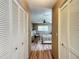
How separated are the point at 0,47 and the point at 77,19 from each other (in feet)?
3.72

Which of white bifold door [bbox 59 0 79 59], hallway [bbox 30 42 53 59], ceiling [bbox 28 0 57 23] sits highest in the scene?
ceiling [bbox 28 0 57 23]

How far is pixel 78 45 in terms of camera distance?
1568 millimetres

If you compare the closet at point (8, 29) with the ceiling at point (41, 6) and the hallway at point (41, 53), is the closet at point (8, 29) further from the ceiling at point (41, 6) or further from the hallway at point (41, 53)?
the hallway at point (41, 53)

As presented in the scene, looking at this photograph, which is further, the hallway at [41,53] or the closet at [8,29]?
the hallway at [41,53]

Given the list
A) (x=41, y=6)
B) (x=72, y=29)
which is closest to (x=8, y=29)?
(x=72, y=29)

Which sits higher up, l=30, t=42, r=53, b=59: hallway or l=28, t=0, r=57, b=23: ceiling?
l=28, t=0, r=57, b=23: ceiling

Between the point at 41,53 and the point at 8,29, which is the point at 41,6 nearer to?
the point at 41,53

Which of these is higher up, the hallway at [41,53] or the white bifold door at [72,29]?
Answer: the white bifold door at [72,29]

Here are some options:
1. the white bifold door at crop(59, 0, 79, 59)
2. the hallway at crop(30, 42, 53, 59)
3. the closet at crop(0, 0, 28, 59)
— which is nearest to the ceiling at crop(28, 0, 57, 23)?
the white bifold door at crop(59, 0, 79, 59)

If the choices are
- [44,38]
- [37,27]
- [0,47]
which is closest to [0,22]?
[0,47]

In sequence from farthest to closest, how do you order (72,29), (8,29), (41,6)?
(41,6) → (72,29) → (8,29)

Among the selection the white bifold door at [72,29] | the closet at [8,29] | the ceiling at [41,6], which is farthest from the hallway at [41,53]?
the closet at [8,29]

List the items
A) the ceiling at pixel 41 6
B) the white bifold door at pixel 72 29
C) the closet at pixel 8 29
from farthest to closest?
the ceiling at pixel 41 6 < the white bifold door at pixel 72 29 < the closet at pixel 8 29

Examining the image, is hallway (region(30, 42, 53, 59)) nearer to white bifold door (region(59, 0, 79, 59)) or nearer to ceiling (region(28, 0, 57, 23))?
ceiling (region(28, 0, 57, 23))
